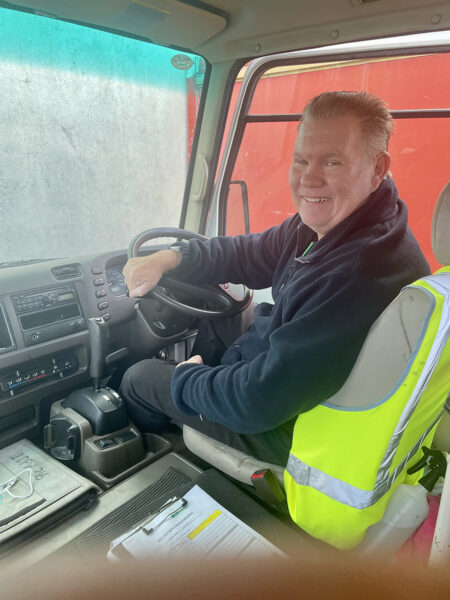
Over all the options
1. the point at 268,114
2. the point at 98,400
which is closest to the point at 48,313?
the point at 98,400

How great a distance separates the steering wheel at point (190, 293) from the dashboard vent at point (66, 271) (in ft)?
0.97

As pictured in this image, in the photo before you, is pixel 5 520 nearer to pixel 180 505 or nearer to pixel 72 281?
pixel 180 505

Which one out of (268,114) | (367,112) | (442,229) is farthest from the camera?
(268,114)

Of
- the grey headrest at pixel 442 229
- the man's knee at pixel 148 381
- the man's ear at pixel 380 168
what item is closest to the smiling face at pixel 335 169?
the man's ear at pixel 380 168

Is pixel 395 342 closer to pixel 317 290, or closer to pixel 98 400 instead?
pixel 317 290

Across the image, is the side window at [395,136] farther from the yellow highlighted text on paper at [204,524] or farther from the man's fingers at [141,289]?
the yellow highlighted text on paper at [204,524]

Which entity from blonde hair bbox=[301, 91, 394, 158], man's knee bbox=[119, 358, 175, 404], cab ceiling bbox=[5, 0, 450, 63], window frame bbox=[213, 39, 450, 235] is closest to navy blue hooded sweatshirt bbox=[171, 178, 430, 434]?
blonde hair bbox=[301, 91, 394, 158]

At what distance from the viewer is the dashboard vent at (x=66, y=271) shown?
1765 millimetres

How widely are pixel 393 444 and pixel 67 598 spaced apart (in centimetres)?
80

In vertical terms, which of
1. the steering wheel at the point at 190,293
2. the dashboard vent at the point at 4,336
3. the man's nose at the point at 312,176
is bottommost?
the dashboard vent at the point at 4,336

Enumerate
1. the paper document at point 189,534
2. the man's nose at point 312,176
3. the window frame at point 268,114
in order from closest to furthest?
the paper document at point 189,534 < the man's nose at point 312,176 < the window frame at point 268,114

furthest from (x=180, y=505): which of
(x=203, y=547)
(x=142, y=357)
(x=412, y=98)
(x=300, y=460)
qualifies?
(x=412, y=98)

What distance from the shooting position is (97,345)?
1.76m

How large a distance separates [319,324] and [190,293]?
95cm
